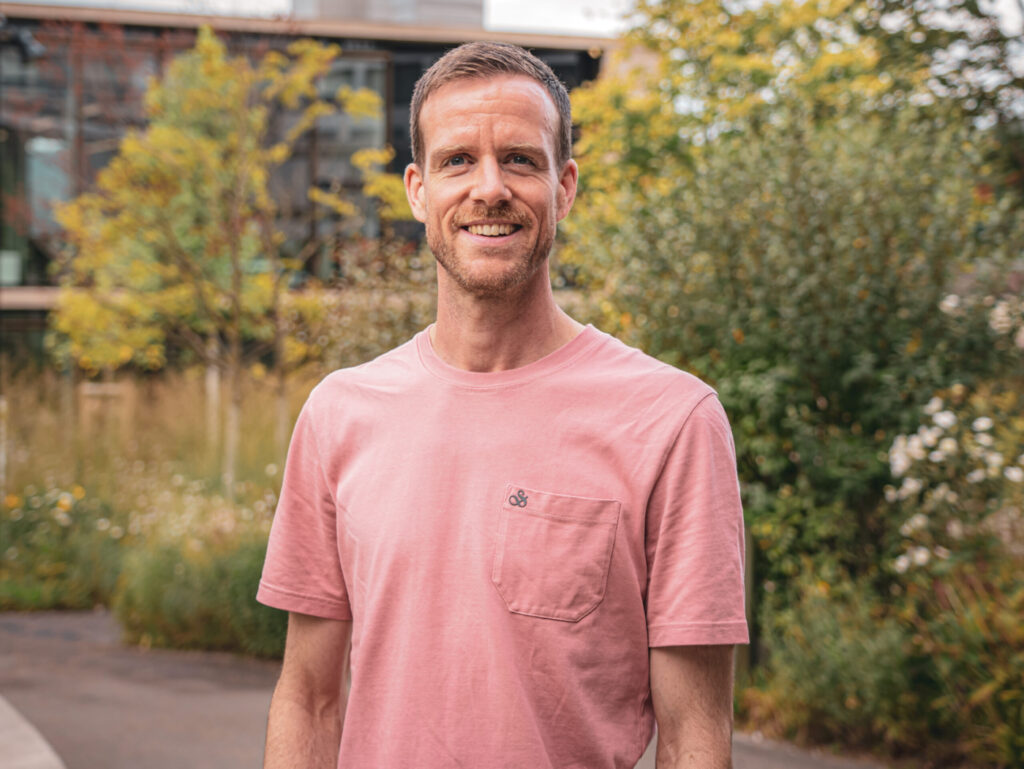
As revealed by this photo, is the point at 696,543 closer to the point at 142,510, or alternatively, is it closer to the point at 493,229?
the point at 493,229

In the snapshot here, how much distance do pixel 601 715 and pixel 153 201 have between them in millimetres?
10703

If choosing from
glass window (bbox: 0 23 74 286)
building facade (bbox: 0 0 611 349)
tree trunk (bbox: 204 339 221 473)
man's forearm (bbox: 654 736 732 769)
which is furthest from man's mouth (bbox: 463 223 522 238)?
glass window (bbox: 0 23 74 286)

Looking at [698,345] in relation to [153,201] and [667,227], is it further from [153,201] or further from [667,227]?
[153,201]

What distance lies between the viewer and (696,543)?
1433 millimetres

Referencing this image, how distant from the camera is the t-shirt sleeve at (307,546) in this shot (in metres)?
1.73

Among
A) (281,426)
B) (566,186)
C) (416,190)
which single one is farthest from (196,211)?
(566,186)

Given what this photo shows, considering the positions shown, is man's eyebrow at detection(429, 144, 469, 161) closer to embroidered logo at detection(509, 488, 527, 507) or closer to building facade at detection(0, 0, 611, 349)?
embroidered logo at detection(509, 488, 527, 507)

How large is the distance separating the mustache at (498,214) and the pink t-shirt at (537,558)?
20 centimetres

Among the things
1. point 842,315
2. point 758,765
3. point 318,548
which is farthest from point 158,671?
point 318,548

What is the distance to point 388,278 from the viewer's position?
8477 mm

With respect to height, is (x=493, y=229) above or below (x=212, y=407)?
above

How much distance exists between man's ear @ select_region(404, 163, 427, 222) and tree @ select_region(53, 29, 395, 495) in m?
8.35

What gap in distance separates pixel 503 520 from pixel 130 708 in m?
5.28

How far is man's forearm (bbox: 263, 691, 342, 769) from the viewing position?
170 cm
